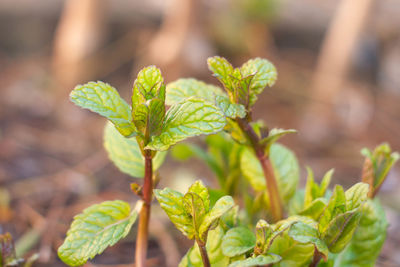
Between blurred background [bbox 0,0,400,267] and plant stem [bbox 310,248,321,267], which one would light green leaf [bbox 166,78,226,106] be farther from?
blurred background [bbox 0,0,400,267]

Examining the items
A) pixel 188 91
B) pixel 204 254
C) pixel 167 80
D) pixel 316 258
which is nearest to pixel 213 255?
pixel 204 254

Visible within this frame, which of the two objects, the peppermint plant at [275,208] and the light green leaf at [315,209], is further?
the light green leaf at [315,209]

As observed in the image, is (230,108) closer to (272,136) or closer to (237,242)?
(272,136)

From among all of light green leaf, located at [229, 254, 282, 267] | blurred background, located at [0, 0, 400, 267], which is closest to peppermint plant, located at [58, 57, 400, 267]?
light green leaf, located at [229, 254, 282, 267]

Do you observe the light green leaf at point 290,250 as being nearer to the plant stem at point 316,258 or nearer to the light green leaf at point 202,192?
the plant stem at point 316,258

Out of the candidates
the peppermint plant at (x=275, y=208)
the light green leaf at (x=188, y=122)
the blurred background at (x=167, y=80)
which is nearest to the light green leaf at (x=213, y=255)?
the peppermint plant at (x=275, y=208)
